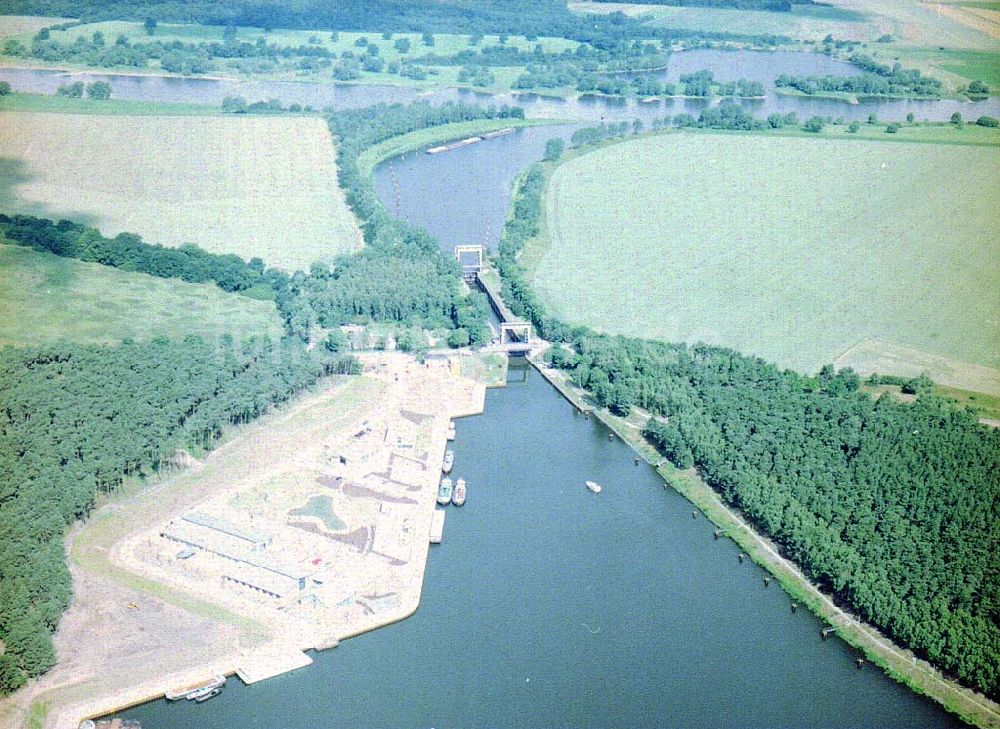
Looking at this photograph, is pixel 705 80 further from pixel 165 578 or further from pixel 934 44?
pixel 165 578

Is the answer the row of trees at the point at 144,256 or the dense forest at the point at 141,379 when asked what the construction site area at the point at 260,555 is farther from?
the row of trees at the point at 144,256

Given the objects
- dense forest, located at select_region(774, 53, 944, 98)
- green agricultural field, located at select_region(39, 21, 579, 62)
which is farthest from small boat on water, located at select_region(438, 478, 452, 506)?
green agricultural field, located at select_region(39, 21, 579, 62)

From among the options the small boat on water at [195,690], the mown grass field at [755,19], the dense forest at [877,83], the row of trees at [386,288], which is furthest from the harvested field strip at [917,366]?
the mown grass field at [755,19]

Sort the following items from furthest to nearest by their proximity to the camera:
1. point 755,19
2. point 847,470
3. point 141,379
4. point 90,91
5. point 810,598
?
point 755,19, point 90,91, point 141,379, point 847,470, point 810,598

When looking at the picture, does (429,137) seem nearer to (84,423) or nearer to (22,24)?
(22,24)

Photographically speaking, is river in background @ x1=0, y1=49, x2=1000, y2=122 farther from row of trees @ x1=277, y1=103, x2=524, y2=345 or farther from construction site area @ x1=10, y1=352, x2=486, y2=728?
construction site area @ x1=10, y1=352, x2=486, y2=728

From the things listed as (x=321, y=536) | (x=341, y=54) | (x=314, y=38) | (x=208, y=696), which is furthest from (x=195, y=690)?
(x=314, y=38)
